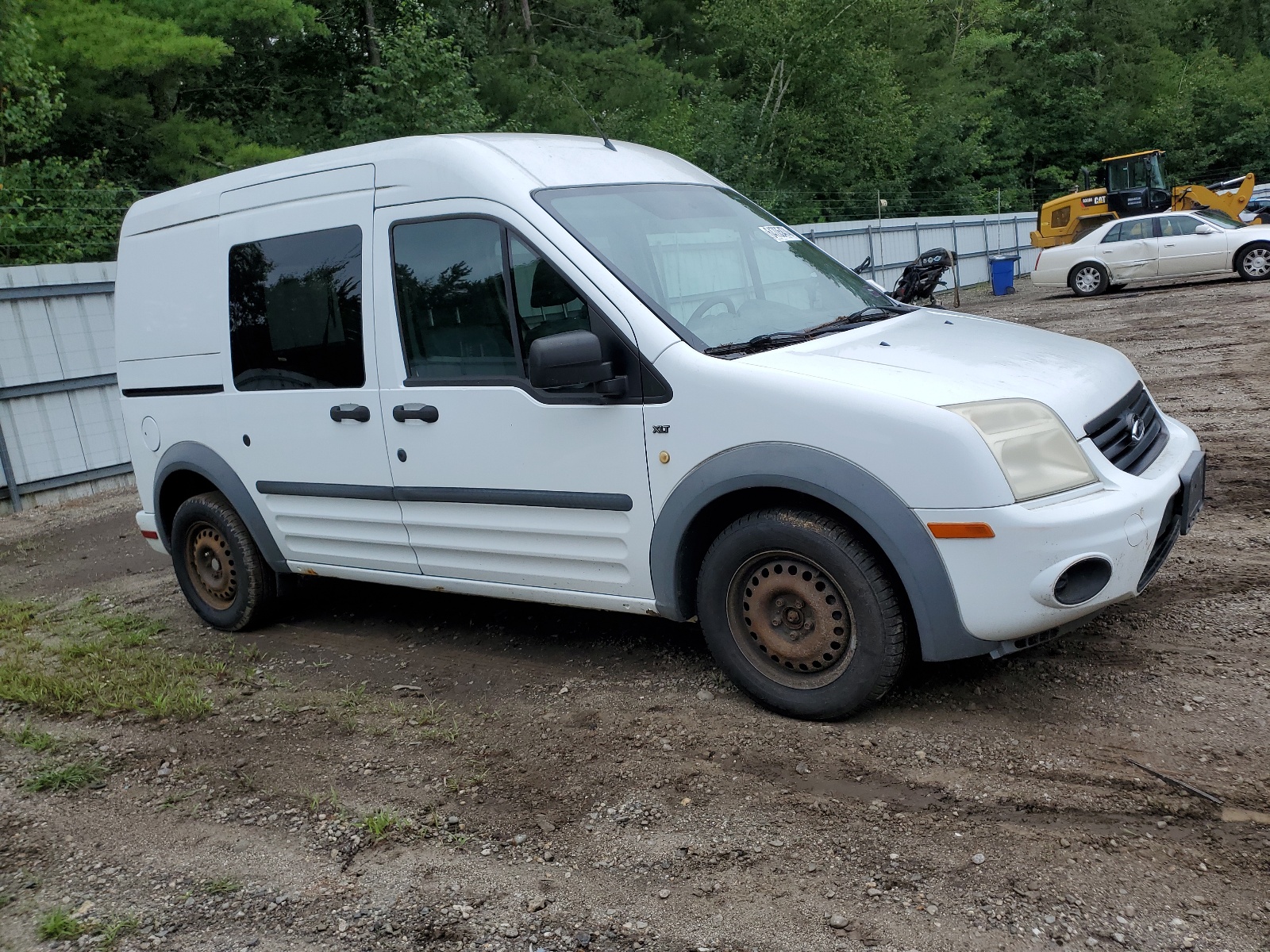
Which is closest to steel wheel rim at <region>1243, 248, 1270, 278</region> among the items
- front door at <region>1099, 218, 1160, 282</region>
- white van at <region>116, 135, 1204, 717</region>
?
front door at <region>1099, 218, 1160, 282</region>

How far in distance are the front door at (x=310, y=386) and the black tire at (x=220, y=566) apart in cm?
34

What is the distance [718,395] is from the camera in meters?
3.82

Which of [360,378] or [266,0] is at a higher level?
[266,0]

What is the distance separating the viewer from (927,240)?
2717 centimetres

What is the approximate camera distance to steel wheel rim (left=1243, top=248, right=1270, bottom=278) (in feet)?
63.8

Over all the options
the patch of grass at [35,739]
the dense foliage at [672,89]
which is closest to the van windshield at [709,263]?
the patch of grass at [35,739]

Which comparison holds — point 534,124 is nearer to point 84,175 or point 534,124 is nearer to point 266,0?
point 266,0

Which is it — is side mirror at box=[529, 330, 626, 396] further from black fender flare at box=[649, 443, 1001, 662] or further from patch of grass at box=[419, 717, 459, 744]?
patch of grass at box=[419, 717, 459, 744]

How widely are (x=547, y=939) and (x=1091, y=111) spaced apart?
172 ft

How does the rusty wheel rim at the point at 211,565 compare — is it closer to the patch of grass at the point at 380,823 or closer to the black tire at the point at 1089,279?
the patch of grass at the point at 380,823

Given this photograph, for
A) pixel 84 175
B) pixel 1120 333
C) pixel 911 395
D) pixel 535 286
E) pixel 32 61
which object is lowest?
pixel 1120 333

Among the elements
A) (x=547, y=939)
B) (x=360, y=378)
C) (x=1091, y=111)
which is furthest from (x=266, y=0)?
(x=1091, y=111)

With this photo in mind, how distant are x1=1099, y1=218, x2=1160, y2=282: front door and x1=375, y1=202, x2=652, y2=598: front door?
754 inches

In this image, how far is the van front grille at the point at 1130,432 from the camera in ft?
12.3
